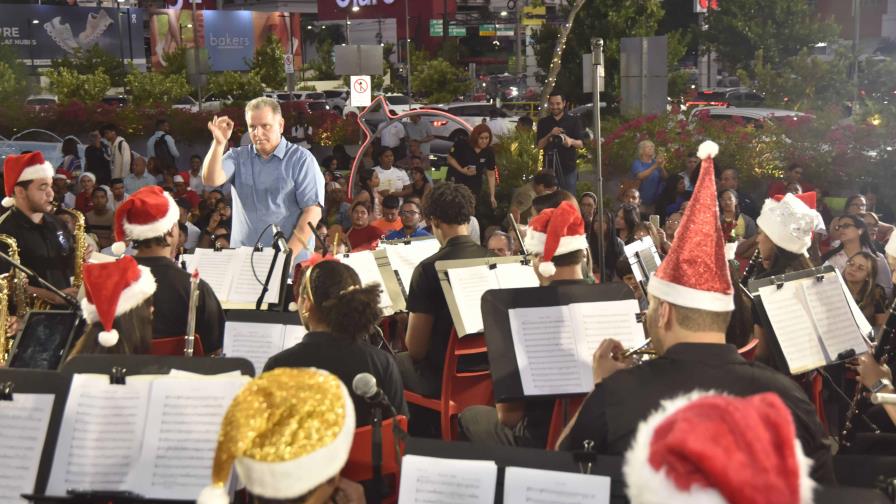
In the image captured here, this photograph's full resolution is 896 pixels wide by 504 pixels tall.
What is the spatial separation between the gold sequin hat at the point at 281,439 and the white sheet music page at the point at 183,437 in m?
0.85

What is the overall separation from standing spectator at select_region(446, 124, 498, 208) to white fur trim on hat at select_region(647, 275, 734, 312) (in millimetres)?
9075

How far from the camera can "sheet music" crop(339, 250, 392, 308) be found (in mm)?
5930

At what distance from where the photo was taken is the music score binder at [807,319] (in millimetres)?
4574

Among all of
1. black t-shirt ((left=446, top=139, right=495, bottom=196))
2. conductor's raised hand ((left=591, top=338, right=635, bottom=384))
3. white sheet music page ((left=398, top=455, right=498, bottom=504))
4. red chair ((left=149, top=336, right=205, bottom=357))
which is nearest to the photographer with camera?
black t-shirt ((left=446, top=139, right=495, bottom=196))

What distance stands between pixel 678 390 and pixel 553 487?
0.44 metres

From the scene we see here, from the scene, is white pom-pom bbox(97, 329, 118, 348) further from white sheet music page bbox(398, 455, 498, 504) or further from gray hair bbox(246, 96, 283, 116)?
gray hair bbox(246, 96, 283, 116)

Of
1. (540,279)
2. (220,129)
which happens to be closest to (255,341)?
(540,279)

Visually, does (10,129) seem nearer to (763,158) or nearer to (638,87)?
(638,87)

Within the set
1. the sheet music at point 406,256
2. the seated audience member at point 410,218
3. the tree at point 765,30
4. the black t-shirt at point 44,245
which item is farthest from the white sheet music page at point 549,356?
the tree at point 765,30

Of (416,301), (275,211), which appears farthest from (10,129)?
(416,301)

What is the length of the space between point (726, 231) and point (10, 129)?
1470 centimetres

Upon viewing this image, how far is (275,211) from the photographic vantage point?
6.61 meters

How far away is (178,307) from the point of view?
16.1 feet

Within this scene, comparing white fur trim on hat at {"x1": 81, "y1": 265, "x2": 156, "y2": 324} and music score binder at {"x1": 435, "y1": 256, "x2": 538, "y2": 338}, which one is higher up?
white fur trim on hat at {"x1": 81, "y1": 265, "x2": 156, "y2": 324}
